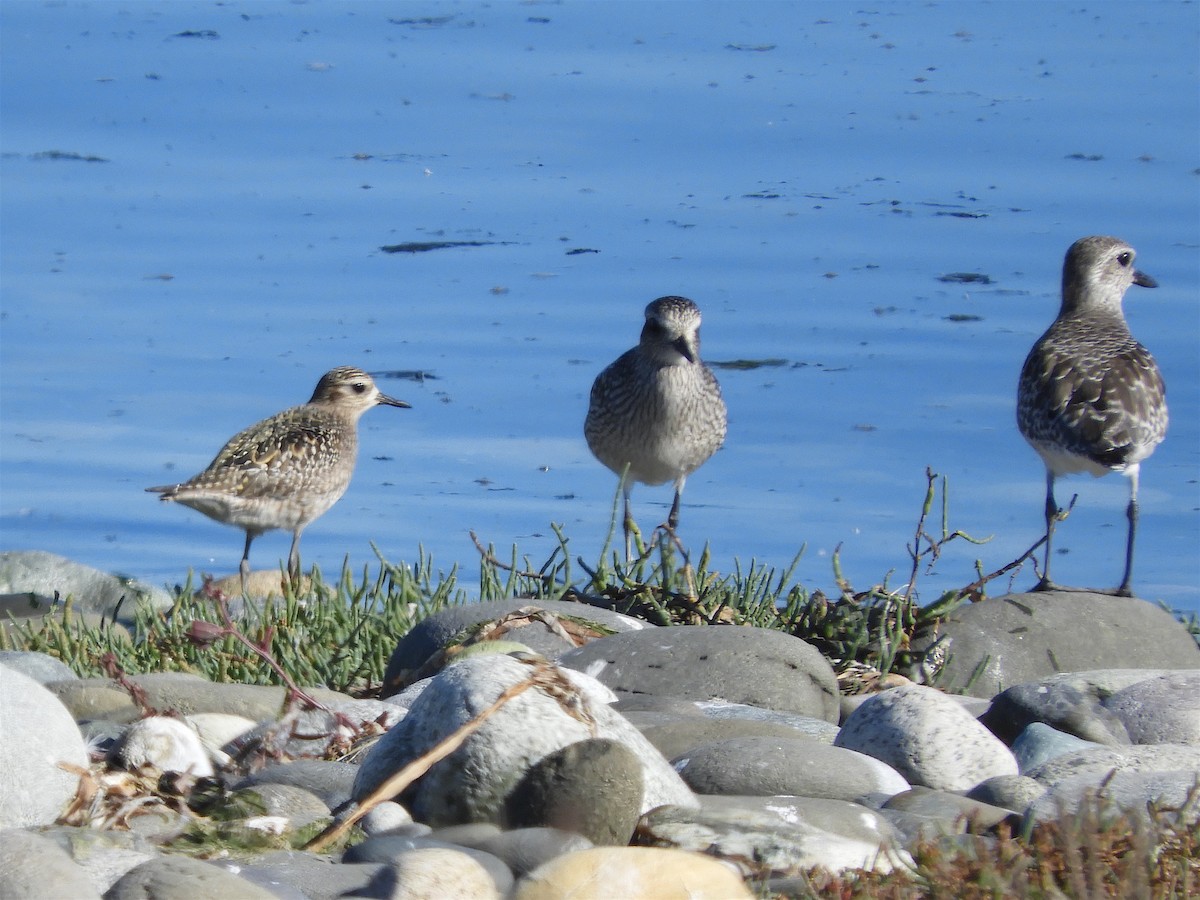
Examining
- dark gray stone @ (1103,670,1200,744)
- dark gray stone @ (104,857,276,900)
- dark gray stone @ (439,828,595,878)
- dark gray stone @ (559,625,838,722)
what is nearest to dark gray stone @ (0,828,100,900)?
dark gray stone @ (104,857,276,900)

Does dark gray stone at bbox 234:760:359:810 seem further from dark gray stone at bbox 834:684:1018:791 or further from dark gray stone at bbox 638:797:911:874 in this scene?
dark gray stone at bbox 834:684:1018:791

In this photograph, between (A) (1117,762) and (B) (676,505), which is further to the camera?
(B) (676,505)

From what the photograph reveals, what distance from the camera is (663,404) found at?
12.6 meters

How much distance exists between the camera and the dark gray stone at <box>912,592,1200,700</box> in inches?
348

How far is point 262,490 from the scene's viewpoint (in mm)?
12336

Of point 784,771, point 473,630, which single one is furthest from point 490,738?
point 473,630

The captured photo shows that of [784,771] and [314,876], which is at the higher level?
[784,771]

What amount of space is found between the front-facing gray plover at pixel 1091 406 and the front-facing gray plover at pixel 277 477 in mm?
4783

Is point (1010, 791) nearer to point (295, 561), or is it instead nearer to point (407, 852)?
point (407, 852)

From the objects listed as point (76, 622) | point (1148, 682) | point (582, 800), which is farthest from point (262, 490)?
point (582, 800)

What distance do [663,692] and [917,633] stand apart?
2.14 m

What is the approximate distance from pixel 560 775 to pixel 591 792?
11 cm

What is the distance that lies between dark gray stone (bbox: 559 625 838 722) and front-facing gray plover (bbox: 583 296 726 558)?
15.8ft

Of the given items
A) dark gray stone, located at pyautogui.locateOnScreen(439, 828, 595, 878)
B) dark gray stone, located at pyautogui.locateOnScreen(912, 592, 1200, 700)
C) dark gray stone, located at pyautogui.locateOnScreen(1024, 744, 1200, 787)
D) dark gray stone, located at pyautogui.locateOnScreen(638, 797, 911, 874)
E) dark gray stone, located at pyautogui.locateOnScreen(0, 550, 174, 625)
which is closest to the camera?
dark gray stone, located at pyautogui.locateOnScreen(439, 828, 595, 878)
